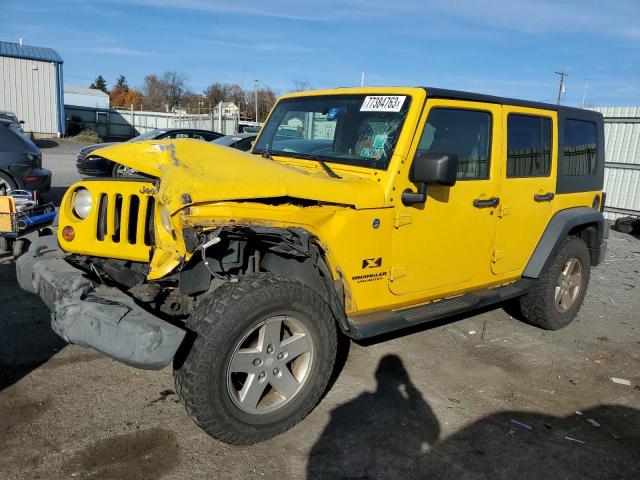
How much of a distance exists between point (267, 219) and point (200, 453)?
1374 millimetres

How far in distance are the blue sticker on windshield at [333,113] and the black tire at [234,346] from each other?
1558 millimetres

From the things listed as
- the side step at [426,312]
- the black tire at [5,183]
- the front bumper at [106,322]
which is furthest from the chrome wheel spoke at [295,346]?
the black tire at [5,183]

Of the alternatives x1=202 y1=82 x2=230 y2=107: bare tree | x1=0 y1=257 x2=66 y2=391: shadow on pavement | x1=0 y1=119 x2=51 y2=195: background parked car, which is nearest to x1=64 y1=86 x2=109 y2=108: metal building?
x1=202 y1=82 x2=230 y2=107: bare tree

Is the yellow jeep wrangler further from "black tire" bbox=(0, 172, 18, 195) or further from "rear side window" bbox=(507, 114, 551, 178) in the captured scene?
"black tire" bbox=(0, 172, 18, 195)

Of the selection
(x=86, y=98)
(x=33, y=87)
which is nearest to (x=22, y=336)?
(x=33, y=87)

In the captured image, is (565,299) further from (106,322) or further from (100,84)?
(100,84)

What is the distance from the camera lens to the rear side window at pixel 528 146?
430 cm

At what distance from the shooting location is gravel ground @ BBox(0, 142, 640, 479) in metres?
2.93

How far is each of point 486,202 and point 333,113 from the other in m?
1.36

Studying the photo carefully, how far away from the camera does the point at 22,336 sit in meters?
4.30

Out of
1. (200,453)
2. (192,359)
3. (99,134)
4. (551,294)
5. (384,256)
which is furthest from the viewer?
(99,134)

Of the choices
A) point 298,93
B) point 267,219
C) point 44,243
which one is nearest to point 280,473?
point 267,219

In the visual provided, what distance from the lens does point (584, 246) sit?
528 centimetres

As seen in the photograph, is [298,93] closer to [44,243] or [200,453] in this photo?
[44,243]
